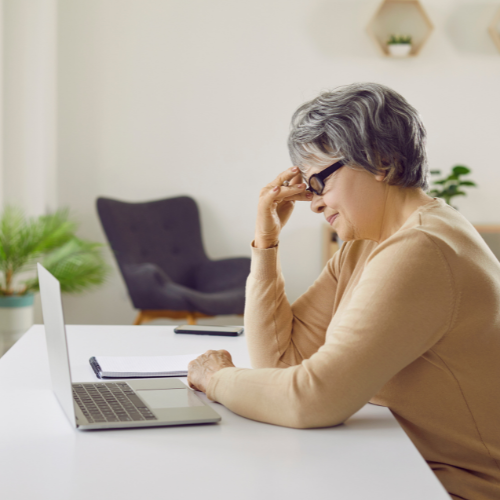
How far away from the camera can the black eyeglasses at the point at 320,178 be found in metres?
1.14

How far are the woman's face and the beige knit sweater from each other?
0.11 m

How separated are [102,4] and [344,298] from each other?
131 inches

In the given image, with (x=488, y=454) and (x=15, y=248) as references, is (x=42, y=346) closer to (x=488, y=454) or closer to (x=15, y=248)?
(x=488, y=454)

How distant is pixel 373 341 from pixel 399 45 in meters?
3.46

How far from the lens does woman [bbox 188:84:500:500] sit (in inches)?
34.7

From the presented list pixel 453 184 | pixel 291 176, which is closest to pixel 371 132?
pixel 291 176

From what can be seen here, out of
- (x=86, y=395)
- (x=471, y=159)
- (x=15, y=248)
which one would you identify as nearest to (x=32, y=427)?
(x=86, y=395)

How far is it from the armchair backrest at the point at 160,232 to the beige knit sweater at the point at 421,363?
2.73 m

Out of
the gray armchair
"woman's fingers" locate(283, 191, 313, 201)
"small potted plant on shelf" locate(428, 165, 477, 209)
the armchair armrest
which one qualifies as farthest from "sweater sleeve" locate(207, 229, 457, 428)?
"small potted plant on shelf" locate(428, 165, 477, 209)

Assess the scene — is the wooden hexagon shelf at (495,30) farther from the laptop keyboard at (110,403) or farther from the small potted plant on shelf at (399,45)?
the laptop keyboard at (110,403)

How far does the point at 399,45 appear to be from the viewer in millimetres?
3898

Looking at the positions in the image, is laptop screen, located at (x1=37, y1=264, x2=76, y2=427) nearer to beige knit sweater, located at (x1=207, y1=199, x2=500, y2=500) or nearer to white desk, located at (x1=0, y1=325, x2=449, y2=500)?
white desk, located at (x1=0, y1=325, x2=449, y2=500)

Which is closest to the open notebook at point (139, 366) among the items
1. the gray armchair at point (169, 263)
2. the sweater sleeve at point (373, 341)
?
the sweater sleeve at point (373, 341)

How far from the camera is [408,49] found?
3.91 meters
